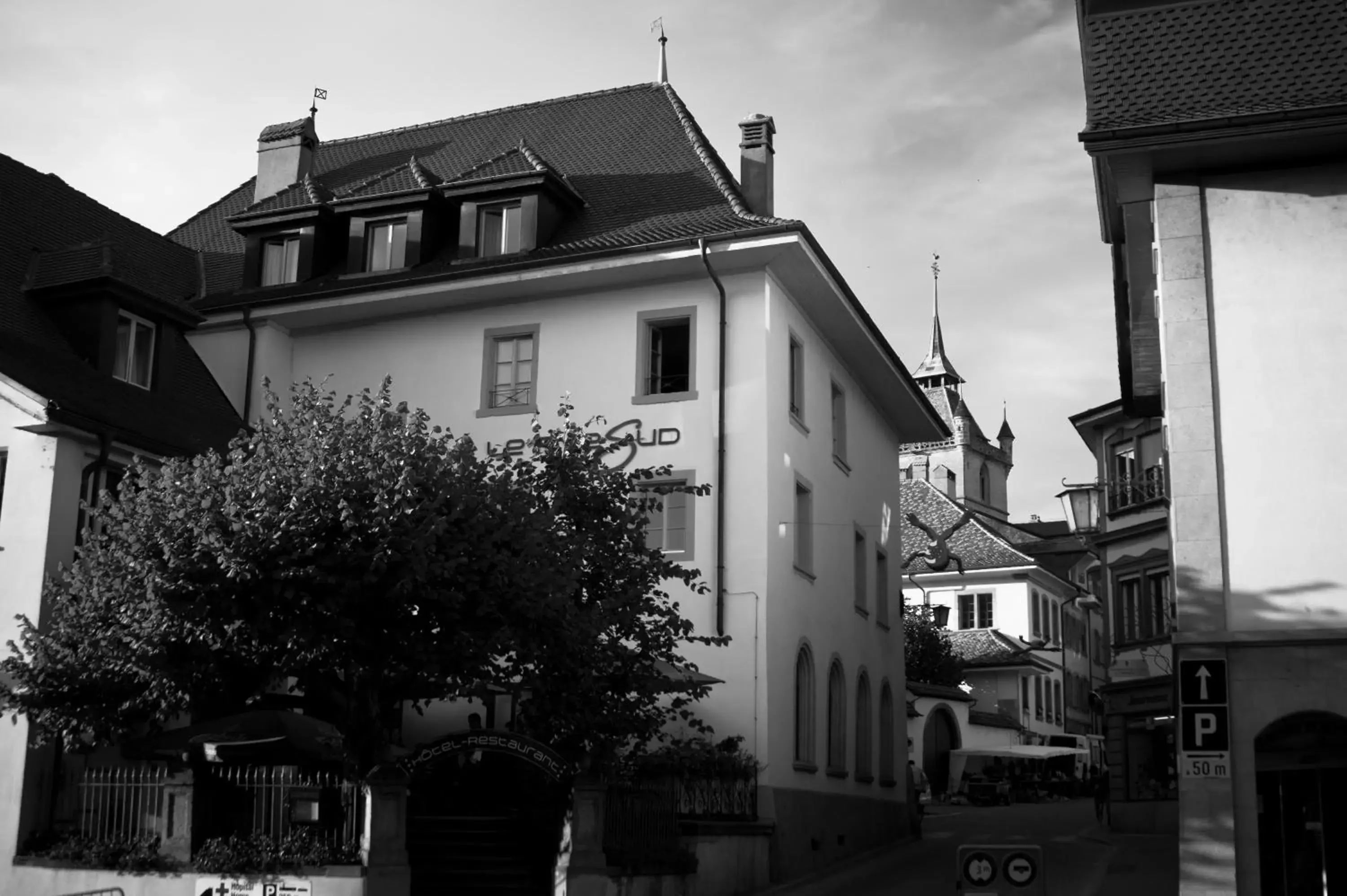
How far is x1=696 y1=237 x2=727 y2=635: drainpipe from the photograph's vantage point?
2436 cm

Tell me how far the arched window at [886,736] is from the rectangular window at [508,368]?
10.5 metres

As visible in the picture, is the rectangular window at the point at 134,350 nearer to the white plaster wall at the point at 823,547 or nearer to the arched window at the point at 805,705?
the white plaster wall at the point at 823,547

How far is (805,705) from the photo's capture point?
26578 millimetres

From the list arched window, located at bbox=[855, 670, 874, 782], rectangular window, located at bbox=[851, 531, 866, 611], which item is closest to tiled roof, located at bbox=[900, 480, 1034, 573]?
rectangular window, located at bbox=[851, 531, 866, 611]

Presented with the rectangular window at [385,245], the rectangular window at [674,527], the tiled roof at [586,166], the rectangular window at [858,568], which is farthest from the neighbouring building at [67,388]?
the rectangular window at [858,568]

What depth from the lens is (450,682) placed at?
18703mm

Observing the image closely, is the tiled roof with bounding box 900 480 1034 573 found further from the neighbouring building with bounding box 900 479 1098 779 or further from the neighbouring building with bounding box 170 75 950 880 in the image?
the neighbouring building with bounding box 170 75 950 880

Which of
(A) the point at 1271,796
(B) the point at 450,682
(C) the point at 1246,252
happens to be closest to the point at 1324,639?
(A) the point at 1271,796

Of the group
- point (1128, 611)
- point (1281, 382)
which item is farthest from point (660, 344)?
point (1128, 611)

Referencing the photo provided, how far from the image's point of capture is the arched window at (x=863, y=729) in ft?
99.9

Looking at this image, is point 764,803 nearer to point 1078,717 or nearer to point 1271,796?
point 1271,796

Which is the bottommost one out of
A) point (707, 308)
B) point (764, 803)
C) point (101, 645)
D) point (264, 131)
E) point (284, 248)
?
point (764, 803)

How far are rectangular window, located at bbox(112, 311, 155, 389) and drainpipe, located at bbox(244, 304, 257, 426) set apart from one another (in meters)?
2.29

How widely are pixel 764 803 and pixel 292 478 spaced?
370 inches
